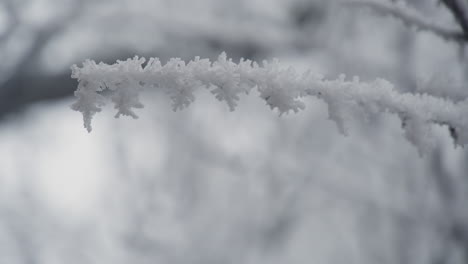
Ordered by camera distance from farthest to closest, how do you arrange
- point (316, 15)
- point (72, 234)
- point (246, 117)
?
1. point (72, 234)
2. point (246, 117)
3. point (316, 15)

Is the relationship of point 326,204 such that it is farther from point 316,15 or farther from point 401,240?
point 316,15

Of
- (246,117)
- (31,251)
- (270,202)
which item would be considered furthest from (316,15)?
(31,251)

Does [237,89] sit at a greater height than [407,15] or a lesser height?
lesser

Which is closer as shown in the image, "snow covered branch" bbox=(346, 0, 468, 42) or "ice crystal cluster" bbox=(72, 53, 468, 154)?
"ice crystal cluster" bbox=(72, 53, 468, 154)

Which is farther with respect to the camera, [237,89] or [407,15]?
[407,15]
